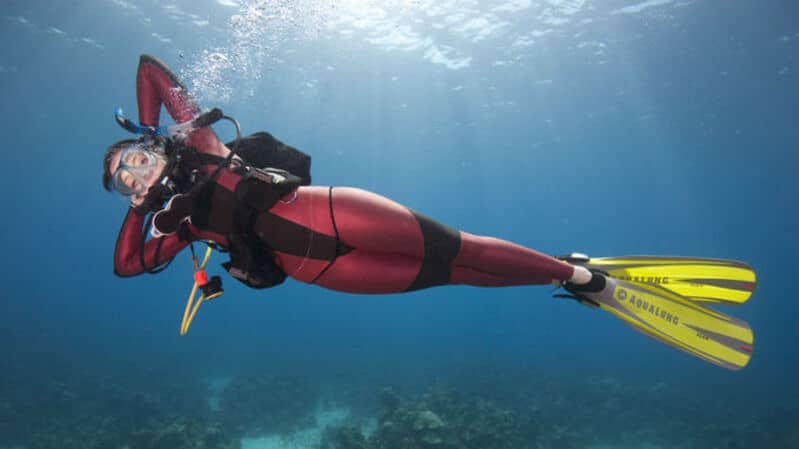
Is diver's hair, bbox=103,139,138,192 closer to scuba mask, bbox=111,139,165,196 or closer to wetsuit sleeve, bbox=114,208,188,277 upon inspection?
scuba mask, bbox=111,139,165,196

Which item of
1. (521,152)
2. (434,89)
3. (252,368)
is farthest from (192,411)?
(521,152)

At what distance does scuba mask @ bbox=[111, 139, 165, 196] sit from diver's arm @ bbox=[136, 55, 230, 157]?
398mm

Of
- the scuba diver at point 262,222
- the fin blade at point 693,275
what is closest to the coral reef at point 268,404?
the scuba diver at point 262,222

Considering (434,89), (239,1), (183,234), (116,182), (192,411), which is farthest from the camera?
(434,89)

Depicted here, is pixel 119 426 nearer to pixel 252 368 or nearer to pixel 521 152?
pixel 252 368

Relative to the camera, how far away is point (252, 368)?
A: 23906 mm

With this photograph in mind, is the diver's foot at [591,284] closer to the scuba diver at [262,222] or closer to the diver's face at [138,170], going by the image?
the scuba diver at [262,222]

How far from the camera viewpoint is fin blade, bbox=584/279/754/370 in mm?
3729

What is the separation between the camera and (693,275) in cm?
432

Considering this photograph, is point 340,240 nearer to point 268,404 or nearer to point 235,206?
point 235,206

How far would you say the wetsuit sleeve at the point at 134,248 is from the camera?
2959 mm

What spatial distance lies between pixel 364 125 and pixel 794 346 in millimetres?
82532

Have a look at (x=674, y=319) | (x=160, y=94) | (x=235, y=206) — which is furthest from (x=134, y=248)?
(x=674, y=319)

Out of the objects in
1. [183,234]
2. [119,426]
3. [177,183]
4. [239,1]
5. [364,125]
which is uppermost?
[364,125]
